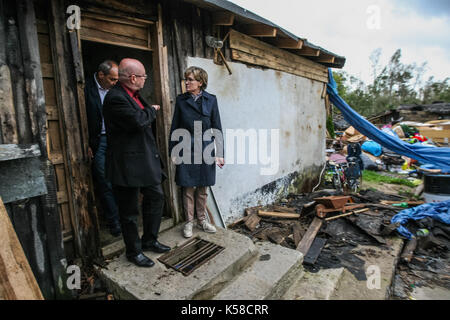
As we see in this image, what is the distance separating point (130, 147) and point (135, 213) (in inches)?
26.1

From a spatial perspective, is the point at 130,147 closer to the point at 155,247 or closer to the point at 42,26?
the point at 155,247

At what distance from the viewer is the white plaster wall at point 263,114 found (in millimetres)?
4391

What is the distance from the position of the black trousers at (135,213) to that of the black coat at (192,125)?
0.54 metres

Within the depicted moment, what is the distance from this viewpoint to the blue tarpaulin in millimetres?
6439

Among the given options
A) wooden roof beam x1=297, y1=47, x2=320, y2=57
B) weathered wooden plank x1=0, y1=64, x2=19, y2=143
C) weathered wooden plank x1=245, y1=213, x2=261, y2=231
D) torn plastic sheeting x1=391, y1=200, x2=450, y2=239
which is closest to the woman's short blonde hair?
weathered wooden plank x1=0, y1=64, x2=19, y2=143

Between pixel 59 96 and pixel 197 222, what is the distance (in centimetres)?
228

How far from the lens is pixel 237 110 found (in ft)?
15.3

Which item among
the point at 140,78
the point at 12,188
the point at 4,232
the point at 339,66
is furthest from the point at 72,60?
the point at 339,66

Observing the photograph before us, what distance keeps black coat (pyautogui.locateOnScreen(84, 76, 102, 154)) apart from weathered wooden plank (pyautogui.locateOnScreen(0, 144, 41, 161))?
81cm

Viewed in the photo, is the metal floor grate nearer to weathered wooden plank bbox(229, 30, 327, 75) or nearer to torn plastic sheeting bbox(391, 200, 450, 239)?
weathered wooden plank bbox(229, 30, 327, 75)

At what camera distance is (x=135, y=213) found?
2539 mm

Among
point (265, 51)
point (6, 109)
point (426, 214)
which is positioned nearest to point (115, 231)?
point (6, 109)

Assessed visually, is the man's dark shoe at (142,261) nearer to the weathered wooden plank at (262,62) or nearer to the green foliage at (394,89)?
the weathered wooden plank at (262,62)

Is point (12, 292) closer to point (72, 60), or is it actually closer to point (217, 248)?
point (217, 248)
